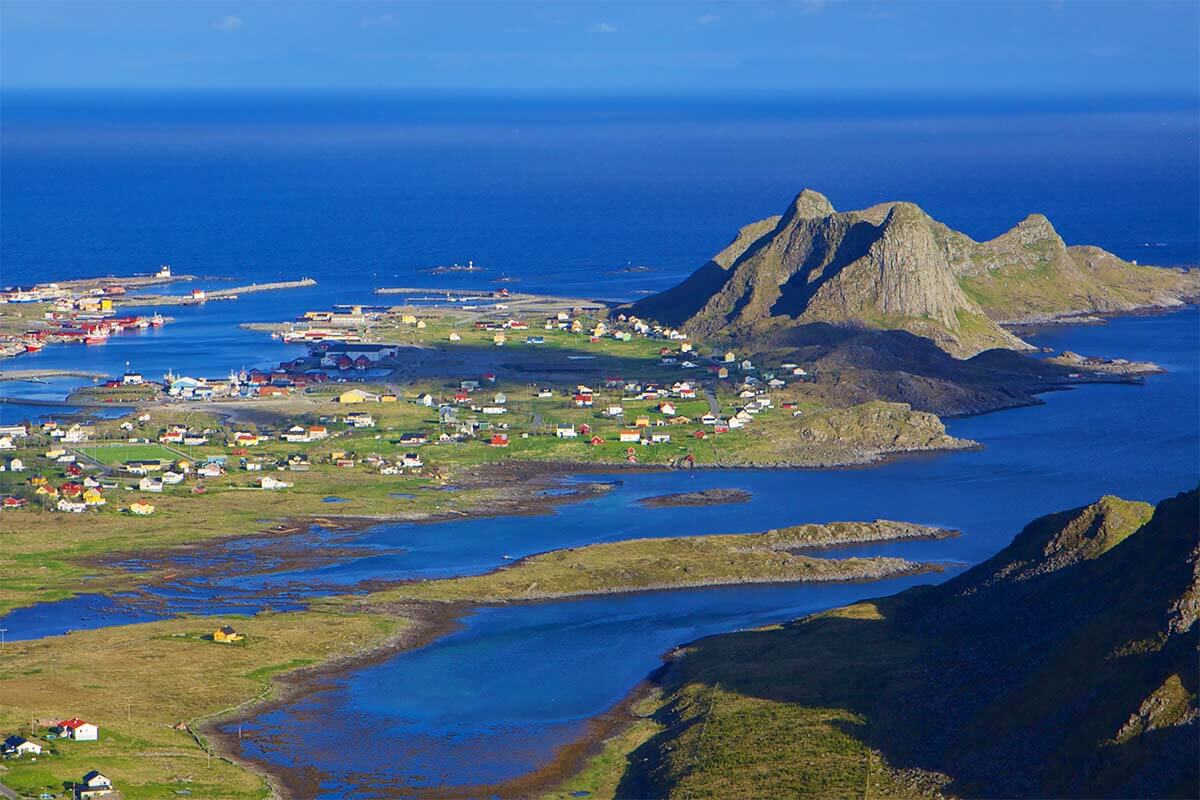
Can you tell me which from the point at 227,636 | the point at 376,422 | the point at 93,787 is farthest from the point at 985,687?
the point at 376,422

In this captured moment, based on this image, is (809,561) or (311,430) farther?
(311,430)

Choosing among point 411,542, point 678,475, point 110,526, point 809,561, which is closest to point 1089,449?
point 678,475

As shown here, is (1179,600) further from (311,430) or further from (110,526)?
(311,430)

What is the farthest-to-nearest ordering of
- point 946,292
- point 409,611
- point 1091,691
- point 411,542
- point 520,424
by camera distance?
point 946,292, point 520,424, point 411,542, point 409,611, point 1091,691

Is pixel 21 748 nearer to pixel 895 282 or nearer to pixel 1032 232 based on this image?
pixel 895 282

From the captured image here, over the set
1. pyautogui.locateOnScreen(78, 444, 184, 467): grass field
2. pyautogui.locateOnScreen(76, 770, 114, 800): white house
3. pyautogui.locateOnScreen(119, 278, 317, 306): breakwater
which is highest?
pyautogui.locateOnScreen(119, 278, 317, 306): breakwater

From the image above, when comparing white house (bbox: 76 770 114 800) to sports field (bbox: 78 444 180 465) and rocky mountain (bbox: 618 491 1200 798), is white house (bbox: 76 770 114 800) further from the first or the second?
sports field (bbox: 78 444 180 465)

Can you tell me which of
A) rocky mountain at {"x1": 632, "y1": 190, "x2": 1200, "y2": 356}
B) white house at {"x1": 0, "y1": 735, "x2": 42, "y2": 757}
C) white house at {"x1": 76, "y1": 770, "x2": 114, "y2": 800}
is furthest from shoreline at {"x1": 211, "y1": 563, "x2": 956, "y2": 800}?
rocky mountain at {"x1": 632, "y1": 190, "x2": 1200, "y2": 356}
